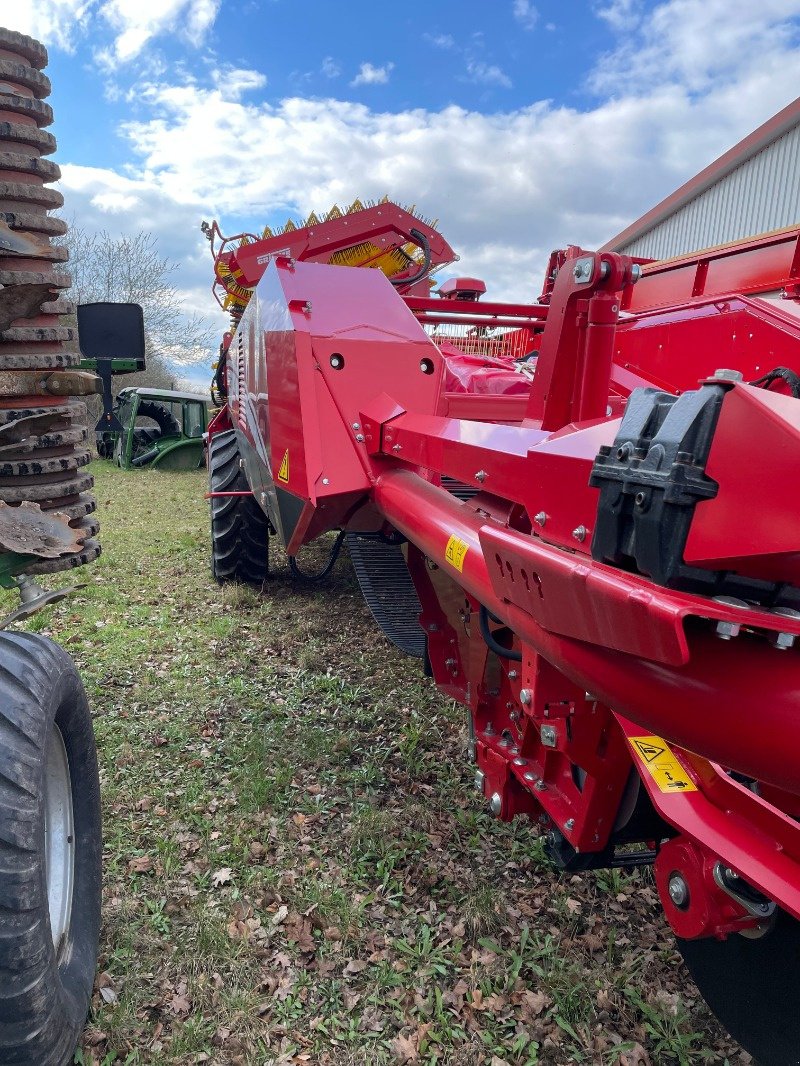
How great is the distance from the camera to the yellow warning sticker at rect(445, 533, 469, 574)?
1.97 m

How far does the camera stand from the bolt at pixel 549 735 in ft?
6.53

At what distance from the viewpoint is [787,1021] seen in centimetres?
167

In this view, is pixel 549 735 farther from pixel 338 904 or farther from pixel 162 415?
pixel 162 415

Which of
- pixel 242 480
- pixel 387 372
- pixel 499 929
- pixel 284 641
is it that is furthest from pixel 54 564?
pixel 242 480

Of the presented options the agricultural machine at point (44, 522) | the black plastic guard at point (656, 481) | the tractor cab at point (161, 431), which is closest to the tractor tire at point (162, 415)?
the tractor cab at point (161, 431)

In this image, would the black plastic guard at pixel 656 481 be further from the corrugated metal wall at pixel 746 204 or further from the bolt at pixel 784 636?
the corrugated metal wall at pixel 746 204

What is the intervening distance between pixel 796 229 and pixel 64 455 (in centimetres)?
350

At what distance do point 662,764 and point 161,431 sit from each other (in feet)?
50.3

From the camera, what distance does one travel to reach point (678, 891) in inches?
66.1

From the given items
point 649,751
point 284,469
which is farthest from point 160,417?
point 649,751

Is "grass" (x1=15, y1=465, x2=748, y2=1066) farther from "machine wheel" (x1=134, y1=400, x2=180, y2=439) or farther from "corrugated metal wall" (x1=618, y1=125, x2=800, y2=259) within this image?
"machine wheel" (x1=134, y1=400, x2=180, y2=439)

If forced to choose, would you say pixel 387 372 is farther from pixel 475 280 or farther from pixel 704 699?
pixel 475 280

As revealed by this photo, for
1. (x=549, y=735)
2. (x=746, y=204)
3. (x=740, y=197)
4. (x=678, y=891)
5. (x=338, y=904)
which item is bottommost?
(x=338, y=904)

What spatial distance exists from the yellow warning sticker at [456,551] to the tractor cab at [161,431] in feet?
41.1
